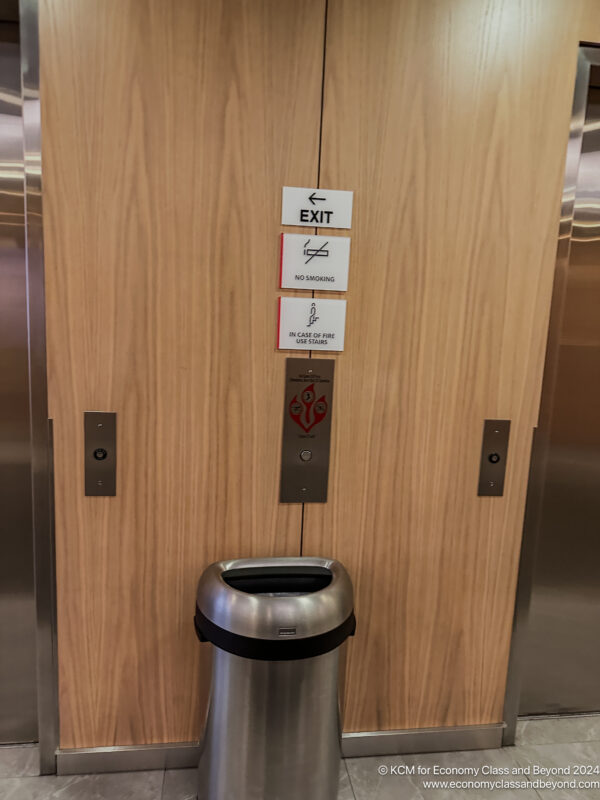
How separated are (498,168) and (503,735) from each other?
192 cm

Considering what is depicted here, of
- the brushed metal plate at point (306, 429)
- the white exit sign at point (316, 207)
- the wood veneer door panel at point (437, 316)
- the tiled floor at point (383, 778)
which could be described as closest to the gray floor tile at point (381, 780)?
the tiled floor at point (383, 778)

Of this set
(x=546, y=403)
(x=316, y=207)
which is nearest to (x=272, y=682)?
(x=546, y=403)

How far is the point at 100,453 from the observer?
153 centimetres

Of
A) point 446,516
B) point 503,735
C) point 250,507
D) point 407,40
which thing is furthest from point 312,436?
point 503,735

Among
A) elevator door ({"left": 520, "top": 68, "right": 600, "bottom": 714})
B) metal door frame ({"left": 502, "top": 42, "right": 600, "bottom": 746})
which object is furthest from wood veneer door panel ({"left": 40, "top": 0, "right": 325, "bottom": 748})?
elevator door ({"left": 520, "top": 68, "right": 600, "bottom": 714})

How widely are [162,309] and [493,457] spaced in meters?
1.14

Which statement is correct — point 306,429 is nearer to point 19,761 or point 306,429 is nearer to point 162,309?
point 162,309

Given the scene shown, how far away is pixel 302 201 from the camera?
150 cm

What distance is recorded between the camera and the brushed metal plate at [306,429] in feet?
5.16

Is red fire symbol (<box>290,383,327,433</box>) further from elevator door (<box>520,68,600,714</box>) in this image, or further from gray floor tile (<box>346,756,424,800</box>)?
gray floor tile (<box>346,756,424,800</box>)

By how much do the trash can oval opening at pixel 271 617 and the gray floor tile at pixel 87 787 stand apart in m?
0.67

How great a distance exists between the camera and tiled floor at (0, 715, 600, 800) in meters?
1.60

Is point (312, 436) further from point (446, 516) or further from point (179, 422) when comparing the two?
point (446, 516)

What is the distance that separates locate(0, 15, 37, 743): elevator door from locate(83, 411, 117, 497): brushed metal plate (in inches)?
12.9
